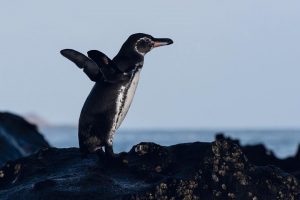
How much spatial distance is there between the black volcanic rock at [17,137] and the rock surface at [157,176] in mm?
4010

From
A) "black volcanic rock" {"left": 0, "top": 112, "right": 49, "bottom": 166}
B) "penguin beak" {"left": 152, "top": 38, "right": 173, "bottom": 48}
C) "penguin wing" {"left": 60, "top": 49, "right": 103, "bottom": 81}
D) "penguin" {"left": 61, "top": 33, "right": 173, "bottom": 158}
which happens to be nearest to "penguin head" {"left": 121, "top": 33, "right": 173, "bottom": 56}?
"penguin beak" {"left": 152, "top": 38, "right": 173, "bottom": 48}

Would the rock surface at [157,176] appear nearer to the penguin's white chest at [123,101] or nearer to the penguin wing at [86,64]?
the penguin's white chest at [123,101]

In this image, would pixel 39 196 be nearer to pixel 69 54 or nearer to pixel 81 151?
pixel 81 151

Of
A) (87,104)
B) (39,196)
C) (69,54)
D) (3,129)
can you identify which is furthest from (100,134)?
(3,129)

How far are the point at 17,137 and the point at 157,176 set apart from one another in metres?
6.35

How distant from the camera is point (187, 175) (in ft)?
31.3

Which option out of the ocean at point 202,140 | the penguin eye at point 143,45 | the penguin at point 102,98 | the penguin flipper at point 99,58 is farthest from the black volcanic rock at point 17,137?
the ocean at point 202,140

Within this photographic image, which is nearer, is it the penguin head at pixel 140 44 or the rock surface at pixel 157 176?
the rock surface at pixel 157 176

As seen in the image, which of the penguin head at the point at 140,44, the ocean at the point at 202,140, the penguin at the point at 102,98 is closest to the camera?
the penguin at the point at 102,98

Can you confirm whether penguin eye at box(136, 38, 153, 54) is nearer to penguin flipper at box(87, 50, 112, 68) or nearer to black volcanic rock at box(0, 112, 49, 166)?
penguin flipper at box(87, 50, 112, 68)

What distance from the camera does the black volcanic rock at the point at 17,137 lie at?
14.7m

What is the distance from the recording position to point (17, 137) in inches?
619

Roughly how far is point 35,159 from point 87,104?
1.06m

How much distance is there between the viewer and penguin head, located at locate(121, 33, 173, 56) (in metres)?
11.9
